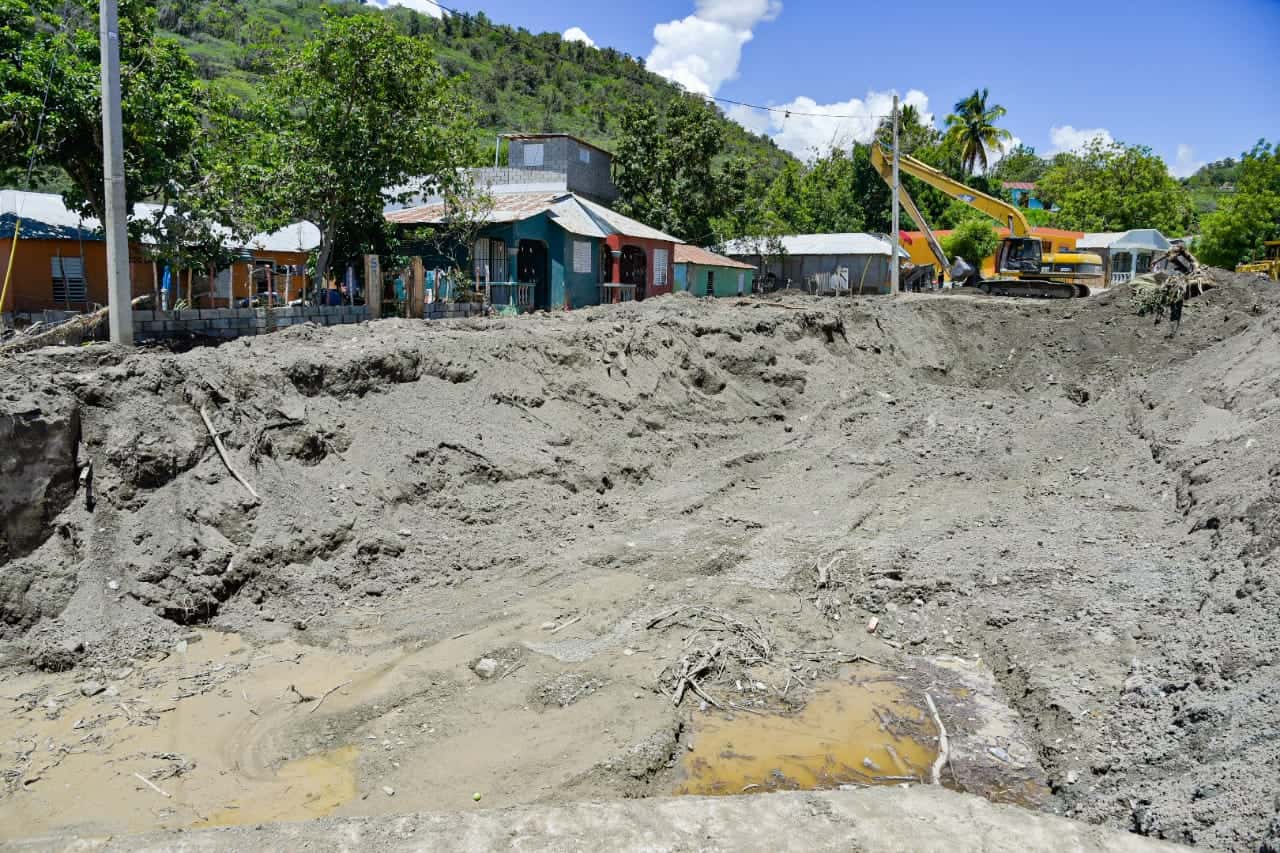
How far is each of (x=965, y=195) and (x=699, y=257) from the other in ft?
32.5

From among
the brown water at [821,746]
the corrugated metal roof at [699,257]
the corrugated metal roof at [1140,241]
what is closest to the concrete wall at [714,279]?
the corrugated metal roof at [699,257]

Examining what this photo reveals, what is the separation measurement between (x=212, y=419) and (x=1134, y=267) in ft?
149

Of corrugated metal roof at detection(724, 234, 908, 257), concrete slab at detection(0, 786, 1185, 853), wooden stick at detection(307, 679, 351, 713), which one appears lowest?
wooden stick at detection(307, 679, 351, 713)

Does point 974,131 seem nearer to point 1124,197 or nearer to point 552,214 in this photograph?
point 1124,197

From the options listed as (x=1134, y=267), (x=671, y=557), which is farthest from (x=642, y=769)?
(x=1134, y=267)

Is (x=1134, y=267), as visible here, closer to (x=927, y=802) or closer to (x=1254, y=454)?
(x=1254, y=454)

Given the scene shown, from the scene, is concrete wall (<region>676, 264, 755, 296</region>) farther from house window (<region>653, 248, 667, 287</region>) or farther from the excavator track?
the excavator track

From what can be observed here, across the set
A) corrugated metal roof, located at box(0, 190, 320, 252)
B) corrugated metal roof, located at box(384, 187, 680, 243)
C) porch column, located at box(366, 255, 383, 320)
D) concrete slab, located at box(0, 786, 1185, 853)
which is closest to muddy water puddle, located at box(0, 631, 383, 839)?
concrete slab, located at box(0, 786, 1185, 853)

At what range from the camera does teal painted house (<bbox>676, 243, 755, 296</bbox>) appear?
31656 mm

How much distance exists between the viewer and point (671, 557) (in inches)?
357

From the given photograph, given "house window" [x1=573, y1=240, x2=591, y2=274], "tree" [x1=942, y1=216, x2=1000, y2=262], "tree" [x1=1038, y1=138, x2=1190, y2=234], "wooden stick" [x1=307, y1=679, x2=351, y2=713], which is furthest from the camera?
"tree" [x1=1038, y1=138, x2=1190, y2=234]

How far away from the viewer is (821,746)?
19.9 feet

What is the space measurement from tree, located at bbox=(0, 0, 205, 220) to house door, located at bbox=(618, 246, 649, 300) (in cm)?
1401

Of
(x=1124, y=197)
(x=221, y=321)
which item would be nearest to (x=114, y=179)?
(x=221, y=321)
